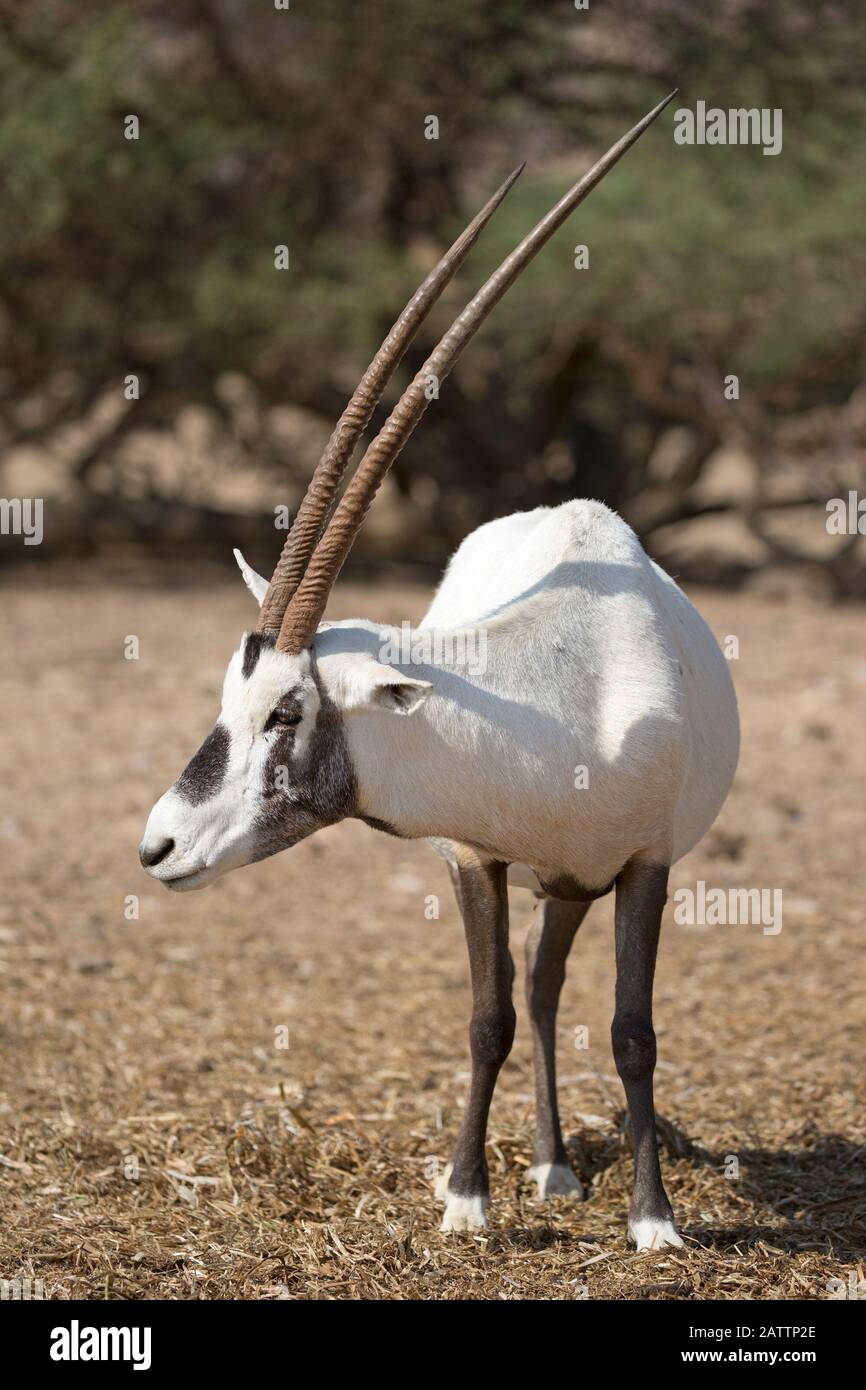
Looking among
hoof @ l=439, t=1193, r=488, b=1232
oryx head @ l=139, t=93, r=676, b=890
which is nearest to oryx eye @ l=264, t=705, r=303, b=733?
oryx head @ l=139, t=93, r=676, b=890

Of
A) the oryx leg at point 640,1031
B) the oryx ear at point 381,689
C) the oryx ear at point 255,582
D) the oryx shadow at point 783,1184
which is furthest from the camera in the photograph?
the oryx shadow at point 783,1184

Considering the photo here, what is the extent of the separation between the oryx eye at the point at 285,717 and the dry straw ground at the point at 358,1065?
124 cm

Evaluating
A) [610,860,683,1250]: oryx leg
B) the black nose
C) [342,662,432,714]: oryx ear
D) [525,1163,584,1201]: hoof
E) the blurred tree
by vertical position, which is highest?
the blurred tree

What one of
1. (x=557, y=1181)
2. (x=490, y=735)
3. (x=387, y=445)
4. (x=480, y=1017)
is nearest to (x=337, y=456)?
(x=387, y=445)

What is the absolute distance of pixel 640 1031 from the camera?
373 centimetres

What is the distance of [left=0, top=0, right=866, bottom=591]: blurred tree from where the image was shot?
12984 millimetres

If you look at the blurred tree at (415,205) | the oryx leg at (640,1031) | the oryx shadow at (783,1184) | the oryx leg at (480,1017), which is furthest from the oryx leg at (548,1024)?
the blurred tree at (415,205)

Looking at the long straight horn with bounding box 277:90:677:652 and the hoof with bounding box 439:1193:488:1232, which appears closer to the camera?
the long straight horn with bounding box 277:90:677:652

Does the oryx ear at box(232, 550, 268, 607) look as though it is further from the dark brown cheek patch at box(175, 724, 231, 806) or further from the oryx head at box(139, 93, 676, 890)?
the dark brown cheek patch at box(175, 724, 231, 806)

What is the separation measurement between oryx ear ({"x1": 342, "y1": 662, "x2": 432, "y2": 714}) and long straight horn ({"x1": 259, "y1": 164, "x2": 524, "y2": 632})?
19 centimetres

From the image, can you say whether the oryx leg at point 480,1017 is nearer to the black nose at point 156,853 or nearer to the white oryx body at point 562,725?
the white oryx body at point 562,725

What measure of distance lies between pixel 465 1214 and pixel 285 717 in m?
1.41

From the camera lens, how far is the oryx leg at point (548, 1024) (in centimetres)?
417

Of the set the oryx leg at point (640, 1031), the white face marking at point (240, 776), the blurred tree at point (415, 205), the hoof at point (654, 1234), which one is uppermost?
the blurred tree at point (415, 205)
